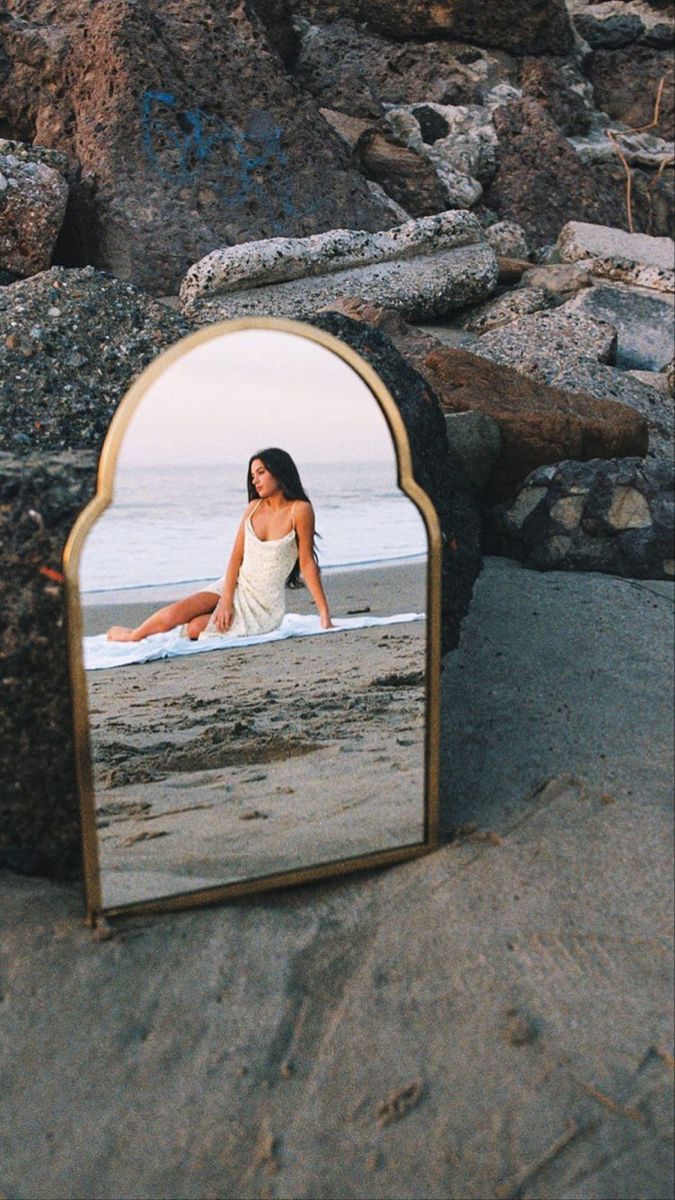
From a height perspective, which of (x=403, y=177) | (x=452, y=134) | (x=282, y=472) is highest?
(x=452, y=134)

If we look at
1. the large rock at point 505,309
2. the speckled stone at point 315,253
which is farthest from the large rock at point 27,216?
the large rock at point 505,309

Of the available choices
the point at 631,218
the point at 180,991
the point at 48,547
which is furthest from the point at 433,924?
the point at 631,218

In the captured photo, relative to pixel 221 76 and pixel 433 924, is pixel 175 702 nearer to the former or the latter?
pixel 433 924

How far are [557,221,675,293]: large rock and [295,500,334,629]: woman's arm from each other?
5714mm

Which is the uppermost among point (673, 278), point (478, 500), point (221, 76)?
point (221, 76)

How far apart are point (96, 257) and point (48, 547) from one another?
16.7 feet

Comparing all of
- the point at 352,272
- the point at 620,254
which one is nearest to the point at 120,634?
the point at 352,272

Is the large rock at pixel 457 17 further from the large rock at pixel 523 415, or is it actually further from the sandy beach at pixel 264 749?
the sandy beach at pixel 264 749

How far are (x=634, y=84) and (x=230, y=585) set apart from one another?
437 inches

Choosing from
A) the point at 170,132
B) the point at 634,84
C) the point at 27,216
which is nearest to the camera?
the point at 27,216

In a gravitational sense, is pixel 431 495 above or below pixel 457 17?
below

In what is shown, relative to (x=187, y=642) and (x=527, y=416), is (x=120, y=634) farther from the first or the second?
(x=527, y=416)

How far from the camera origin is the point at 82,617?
194 cm

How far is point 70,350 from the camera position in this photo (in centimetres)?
288
